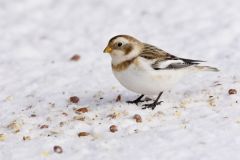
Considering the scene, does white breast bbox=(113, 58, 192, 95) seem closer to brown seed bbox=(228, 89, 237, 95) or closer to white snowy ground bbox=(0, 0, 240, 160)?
white snowy ground bbox=(0, 0, 240, 160)

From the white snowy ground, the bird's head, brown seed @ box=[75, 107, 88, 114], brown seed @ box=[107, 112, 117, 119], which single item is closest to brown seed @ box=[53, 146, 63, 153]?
the white snowy ground

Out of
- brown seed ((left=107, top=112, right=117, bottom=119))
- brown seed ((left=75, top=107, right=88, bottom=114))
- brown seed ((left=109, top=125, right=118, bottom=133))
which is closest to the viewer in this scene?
brown seed ((left=109, top=125, right=118, bottom=133))

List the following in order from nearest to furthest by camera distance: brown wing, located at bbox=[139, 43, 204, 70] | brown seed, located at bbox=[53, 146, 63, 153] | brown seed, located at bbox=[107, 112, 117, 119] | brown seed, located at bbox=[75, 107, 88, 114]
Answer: brown seed, located at bbox=[53, 146, 63, 153]
brown seed, located at bbox=[107, 112, 117, 119]
brown wing, located at bbox=[139, 43, 204, 70]
brown seed, located at bbox=[75, 107, 88, 114]

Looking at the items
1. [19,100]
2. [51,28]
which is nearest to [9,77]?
[19,100]

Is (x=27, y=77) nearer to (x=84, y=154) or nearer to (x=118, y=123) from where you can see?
(x=118, y=123)

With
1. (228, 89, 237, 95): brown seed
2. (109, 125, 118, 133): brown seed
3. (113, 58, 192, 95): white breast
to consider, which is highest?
(113, 58, 192, 95): white breast

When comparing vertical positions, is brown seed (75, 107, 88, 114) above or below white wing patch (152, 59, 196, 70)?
below

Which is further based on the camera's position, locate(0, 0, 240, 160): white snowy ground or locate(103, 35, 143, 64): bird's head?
locate(103, 35, 143, 64): bird's head
